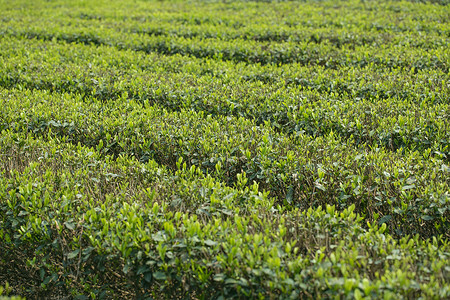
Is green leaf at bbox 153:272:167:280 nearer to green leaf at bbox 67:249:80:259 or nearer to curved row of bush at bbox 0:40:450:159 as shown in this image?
green leaf at bbox 67:249:80:259

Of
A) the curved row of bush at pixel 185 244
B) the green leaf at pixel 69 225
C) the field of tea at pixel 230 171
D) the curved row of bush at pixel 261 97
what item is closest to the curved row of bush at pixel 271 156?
the field of tea at pixel 230 171

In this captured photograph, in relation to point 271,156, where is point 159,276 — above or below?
below

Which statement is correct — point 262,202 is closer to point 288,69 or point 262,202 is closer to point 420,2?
point 288,69

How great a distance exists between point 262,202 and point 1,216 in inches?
94.3

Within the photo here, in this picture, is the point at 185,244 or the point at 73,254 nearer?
the point at 185,244

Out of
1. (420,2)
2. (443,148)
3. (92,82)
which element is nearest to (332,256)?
(443,148)

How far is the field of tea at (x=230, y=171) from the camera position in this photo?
286 cm

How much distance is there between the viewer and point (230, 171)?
14.8 feet

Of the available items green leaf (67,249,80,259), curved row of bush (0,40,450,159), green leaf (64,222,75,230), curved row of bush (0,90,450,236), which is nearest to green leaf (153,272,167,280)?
green leaf (67,249,80,259)

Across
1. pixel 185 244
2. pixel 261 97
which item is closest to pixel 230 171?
pixel 185 244

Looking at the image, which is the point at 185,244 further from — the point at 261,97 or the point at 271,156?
the point at 261,97

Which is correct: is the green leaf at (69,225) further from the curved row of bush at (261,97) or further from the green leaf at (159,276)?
the curved row of bush at (261,97)

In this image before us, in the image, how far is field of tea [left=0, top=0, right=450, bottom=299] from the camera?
2855mm

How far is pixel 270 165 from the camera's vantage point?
4.22 meters
